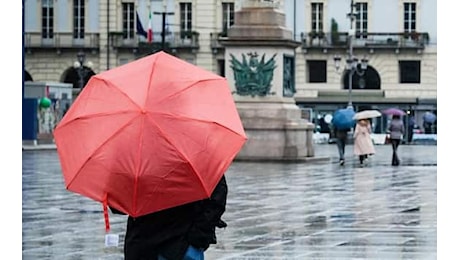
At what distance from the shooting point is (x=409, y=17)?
Result: 65.7 m

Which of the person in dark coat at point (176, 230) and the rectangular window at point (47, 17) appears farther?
the rectangular window at point (47, 17)

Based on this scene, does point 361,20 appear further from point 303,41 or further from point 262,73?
point 262,73

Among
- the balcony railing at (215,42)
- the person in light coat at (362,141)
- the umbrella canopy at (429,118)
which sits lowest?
the umbrella canopy at (429,118)

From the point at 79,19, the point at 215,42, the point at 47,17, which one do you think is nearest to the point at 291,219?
the point at 215,42

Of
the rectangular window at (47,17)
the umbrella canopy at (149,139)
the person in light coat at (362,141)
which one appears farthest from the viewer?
the rectangular window at (47,17)

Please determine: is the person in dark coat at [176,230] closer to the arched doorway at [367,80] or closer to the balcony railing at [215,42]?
the balcony railing at [215,42]

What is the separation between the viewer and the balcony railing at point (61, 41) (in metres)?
66.6

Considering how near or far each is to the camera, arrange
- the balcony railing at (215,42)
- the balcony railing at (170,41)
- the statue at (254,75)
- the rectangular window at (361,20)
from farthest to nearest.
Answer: the balcony railing at (170,41) → the balcony railing at (215,42) → the rectangular window at (361,20) → the statue at (254,75)

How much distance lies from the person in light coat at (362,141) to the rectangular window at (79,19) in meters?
40.5

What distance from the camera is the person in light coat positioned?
28.0 m

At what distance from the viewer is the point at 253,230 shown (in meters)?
12.6

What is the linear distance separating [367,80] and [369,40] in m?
2.58

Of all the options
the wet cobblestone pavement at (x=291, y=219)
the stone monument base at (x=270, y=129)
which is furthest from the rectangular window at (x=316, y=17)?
the wet cobblestone pavement at (x=291, y=219)
